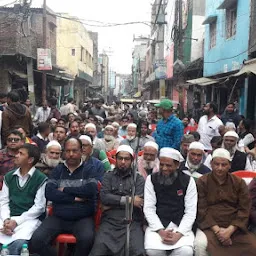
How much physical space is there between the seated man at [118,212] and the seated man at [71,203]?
0.45 ft

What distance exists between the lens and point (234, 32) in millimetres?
14477

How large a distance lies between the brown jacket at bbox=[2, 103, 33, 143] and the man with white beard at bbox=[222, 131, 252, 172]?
3.88 meters

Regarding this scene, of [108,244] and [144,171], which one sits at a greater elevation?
[144,171]

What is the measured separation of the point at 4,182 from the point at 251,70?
6937mm

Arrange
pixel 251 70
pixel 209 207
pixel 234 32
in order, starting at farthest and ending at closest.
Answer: pixel 234 32
pixel 251 70
pixel 209 207

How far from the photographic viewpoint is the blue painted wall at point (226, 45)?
12.8 metres

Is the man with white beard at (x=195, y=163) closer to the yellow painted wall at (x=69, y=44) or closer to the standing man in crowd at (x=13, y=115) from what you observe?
the standing man in crowd at (x=13, y=115)

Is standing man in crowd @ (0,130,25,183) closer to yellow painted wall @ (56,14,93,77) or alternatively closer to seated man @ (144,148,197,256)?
seated man @ (144,148,197,256)

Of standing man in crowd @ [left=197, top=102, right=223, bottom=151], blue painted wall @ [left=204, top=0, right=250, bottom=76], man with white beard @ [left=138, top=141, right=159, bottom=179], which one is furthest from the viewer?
blue painted wall @ [left=204, top=0, right=250, bottom=76]

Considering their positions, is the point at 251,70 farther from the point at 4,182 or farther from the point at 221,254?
the point at 4,182

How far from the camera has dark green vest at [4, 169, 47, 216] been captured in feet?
14.4

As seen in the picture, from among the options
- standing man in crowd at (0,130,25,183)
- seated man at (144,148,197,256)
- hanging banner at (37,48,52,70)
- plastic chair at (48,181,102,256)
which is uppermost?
hanging banner at (37,48,52,70)

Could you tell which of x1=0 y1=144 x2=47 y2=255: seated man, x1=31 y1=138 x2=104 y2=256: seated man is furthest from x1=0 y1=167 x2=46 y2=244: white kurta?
x1=31 y1=138 x2=104 y2=256: seated man

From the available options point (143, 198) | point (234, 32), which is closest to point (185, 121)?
point (234, 32)
